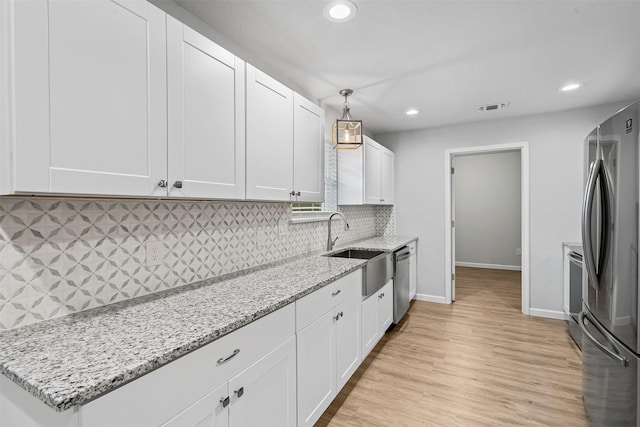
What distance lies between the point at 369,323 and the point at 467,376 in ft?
2.83

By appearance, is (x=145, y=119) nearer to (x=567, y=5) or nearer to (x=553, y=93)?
(x=567, y=5)

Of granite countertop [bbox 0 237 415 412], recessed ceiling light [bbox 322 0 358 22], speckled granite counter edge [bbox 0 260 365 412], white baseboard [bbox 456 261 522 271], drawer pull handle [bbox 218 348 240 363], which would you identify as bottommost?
white baseboard [bbox 456 261 522 271]

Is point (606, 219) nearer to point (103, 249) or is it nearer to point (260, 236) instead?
point (260, 236)

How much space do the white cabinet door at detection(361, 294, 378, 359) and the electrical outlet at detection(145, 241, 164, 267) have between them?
61.3 inches

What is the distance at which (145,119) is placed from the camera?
1.20 m

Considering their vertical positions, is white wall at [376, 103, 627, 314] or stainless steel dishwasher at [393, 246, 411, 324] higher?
white wall at [376, 103, 627, 314]

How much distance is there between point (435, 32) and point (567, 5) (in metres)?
0.70

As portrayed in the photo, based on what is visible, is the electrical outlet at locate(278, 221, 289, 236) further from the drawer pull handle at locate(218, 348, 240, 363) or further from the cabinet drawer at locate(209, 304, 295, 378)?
the drawer pull handle at locate(218, 348, 240, 363)

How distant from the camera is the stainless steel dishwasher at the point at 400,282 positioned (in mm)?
3324

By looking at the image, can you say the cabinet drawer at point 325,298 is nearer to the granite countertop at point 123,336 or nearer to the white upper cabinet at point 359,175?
the granite countertop at point 123,336

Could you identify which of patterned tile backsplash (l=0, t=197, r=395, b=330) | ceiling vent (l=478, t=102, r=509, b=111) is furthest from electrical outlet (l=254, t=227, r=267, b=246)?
ceiling vent (l=478, t=102, r=509, b=111)

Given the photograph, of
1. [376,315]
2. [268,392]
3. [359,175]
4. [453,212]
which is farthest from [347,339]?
[453,212]

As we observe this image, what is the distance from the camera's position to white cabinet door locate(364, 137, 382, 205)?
11.7ft

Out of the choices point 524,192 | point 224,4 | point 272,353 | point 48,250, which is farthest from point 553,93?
point 48,250
